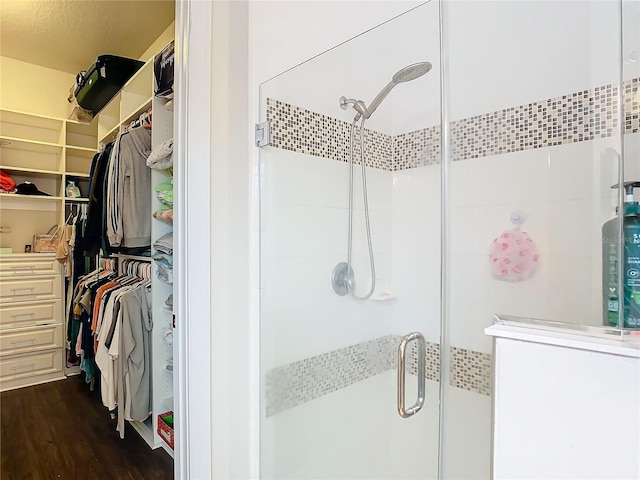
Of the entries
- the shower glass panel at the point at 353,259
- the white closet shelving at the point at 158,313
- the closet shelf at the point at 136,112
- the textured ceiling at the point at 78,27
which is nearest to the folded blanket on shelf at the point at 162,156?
the white closet shelving at the point at 158,313

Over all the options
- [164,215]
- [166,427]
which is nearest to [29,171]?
[164,215]

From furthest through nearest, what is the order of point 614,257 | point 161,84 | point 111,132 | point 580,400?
1. point 111,132
2. point 161,84
3. point 614,257
4. point 580,400

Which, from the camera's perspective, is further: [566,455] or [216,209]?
[216,209]

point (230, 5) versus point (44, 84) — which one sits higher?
point (44, 84)

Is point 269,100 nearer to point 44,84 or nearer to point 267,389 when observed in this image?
point 267,389

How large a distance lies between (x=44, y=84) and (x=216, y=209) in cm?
321

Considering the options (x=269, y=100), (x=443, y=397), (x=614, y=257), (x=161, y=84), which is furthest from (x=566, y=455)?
(x=161, y=84)

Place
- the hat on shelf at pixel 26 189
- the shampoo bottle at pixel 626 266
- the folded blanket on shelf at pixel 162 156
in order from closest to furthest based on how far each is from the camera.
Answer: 1. the shampoo bottle at pixel 626 266
2. the folded blanket on shelf at pixel 162 156
3. the hat on shelf at pixel 26 189

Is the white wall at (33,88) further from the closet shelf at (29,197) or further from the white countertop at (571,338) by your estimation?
the white countertop at (571,338)

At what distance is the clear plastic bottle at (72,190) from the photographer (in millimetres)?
3400

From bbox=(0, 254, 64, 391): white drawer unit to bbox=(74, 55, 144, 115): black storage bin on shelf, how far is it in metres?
1.40

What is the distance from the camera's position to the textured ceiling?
2371mm

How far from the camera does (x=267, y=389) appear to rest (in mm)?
1415

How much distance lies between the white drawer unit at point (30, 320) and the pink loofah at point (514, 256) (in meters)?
3.48
